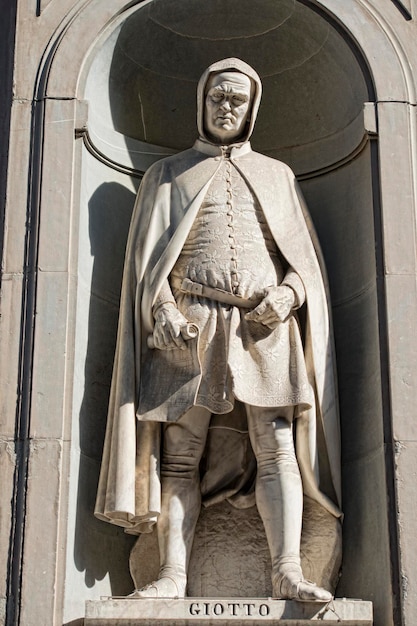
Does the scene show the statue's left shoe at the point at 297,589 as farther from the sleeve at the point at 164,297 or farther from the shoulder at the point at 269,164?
the shoulder at the point at 269,164

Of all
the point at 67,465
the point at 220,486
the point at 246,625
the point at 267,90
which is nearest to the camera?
the point at 246,625

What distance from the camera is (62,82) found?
8.97 meters

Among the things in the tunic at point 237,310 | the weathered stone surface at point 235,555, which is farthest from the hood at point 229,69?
the weathered stone surface at point 235,555

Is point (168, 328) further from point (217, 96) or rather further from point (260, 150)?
point (260, 150)

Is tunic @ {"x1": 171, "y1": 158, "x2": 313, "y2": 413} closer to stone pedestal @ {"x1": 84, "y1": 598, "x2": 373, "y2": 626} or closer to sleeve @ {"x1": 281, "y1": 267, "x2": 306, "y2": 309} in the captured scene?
sleeve @ {"x1": 281, "y1": 267, "x2": 306, "y2": 309}

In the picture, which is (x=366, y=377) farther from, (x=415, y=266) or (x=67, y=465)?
(x=67, y=465)

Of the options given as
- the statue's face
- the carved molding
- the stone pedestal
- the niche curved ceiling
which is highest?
the niche curved ceiling

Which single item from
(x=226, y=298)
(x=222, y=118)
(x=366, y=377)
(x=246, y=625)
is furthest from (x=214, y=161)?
(x=246, y=625)

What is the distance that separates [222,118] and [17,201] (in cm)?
148

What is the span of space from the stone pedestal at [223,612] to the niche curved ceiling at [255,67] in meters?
3.25

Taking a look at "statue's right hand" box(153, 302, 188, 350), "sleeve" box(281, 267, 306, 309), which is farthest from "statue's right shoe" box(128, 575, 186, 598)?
"sleeve" box(281, 267, 306, 309)

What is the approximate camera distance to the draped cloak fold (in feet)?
26.8

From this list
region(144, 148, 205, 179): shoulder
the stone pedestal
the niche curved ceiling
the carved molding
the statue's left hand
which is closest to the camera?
the stone pedestal

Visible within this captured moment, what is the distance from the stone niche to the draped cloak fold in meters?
0.21
